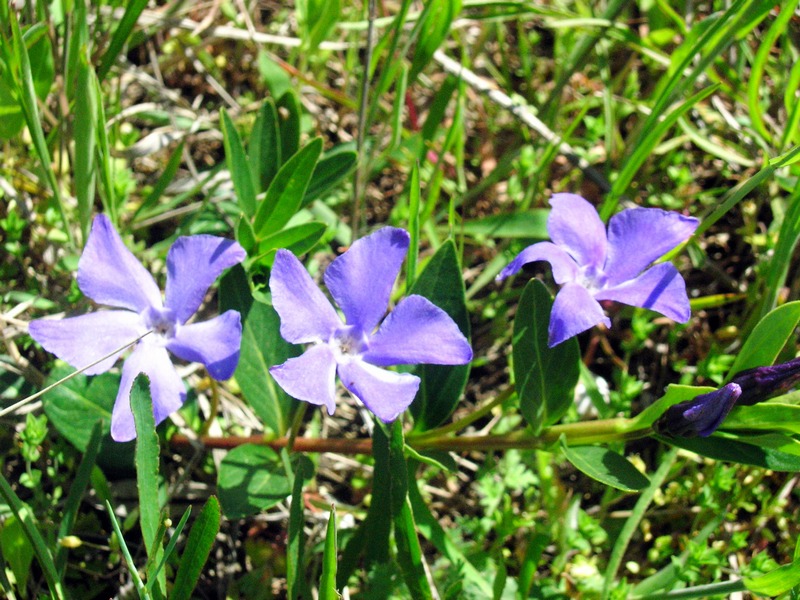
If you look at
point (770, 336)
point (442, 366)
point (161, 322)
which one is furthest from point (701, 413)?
point (161, 322)

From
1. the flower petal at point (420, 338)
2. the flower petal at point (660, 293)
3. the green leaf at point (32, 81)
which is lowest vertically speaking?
the flower petal at point (420, 338)

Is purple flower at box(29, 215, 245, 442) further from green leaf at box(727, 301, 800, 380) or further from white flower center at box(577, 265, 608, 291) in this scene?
green leaf at box(727, 301, 800, 380)

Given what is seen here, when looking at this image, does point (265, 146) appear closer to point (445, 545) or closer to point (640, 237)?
point (640, 237)

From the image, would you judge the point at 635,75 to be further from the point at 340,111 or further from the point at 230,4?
the point at 230,4

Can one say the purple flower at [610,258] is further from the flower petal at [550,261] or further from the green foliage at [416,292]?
the green foliage at [416,292]

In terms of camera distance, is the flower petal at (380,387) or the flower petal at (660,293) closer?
the flower petal at (380,387)

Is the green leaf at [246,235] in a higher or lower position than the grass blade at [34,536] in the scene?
higher

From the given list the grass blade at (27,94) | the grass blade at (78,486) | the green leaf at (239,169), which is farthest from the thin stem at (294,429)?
the grass blade at (27,94)
